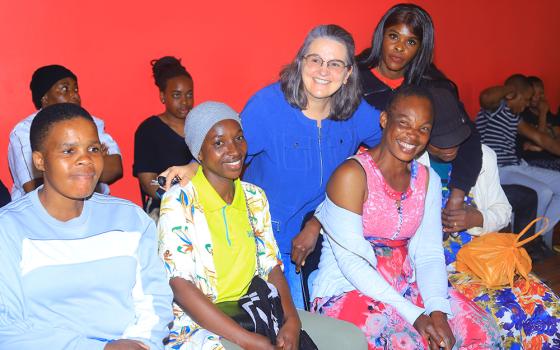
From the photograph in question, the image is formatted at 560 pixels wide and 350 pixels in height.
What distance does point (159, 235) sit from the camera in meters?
2.05

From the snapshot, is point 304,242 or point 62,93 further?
point 62,93

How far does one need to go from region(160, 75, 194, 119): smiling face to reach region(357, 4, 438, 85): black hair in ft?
3.53

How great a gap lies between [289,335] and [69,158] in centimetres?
97

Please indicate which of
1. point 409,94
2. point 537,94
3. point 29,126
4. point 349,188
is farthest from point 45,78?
point 537,94

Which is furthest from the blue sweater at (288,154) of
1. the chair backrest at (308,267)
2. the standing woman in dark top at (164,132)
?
the standing woman in dark top at (164,132)

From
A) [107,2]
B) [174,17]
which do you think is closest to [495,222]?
[174,17]

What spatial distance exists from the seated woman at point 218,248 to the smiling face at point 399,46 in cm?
111

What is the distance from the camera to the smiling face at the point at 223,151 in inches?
85.0

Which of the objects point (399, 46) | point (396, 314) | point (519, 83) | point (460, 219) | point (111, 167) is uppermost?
point (399, 46)

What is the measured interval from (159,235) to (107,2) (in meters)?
1.81

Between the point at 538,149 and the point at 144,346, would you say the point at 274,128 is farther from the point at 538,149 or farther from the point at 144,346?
the point at 538,149

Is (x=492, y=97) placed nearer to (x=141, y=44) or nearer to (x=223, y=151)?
(x=141, y=44)

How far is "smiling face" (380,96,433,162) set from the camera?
2.32m

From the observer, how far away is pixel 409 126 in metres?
2.34
